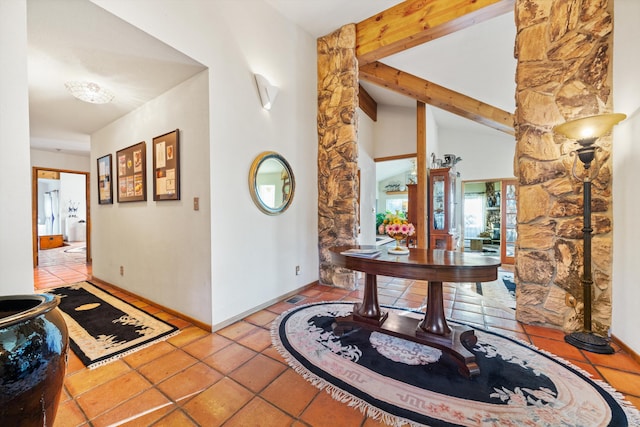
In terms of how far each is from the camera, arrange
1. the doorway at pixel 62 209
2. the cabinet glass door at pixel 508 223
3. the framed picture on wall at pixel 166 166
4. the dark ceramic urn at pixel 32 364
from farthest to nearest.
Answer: the doorway at pixel 62 209 → the cabinet glass door at pixel 508 223 → the framed picture on wall at pixel 166 166 → the dark ceramic urn at pixel 32 364

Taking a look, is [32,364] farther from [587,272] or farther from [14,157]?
[587,272]

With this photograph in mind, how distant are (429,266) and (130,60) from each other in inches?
111

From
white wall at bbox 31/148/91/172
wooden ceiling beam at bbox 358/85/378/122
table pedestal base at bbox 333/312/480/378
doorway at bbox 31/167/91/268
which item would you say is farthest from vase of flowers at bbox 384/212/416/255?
doorway at bbox 31/167/91/268

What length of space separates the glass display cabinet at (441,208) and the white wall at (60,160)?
24.6 ft

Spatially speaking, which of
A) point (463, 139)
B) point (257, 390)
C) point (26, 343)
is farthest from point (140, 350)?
point (463, 139)

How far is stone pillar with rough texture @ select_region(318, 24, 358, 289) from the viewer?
3.29 metres

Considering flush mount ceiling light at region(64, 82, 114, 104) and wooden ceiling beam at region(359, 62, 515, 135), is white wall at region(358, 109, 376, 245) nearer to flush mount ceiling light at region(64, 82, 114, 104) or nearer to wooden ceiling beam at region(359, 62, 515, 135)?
wooden ceiling beam at region(359, 62, 515, 135)

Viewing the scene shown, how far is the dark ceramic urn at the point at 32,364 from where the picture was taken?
0.70 meters

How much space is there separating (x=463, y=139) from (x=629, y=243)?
18.1 feet

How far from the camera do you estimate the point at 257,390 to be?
4.88ft

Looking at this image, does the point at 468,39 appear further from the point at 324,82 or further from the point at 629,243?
the point at 629,243

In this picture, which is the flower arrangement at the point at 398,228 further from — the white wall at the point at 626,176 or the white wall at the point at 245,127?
the white wall at the point at 626,176

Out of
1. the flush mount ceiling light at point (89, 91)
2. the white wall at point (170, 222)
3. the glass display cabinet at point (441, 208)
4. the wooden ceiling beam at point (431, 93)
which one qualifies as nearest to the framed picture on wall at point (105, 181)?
the white wall at point (170, 222)

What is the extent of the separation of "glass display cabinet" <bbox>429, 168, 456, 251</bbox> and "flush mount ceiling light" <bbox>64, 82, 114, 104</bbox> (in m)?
5.39
